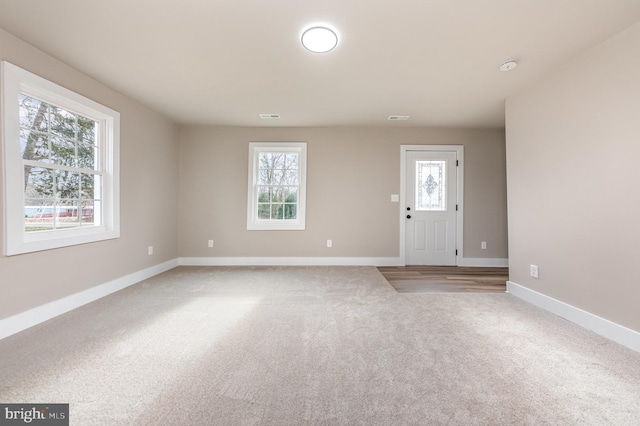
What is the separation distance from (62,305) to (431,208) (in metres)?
5.03

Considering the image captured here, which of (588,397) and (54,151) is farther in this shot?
(54,151)

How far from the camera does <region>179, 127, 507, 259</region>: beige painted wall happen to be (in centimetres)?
449

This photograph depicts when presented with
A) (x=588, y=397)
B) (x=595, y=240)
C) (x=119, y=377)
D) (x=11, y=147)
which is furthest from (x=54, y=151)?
(x=595, y=240)

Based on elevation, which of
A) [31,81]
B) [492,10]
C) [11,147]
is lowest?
[11,147]

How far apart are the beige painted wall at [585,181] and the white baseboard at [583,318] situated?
51mm

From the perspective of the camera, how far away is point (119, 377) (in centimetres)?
150

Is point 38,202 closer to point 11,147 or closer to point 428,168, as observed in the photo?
point 11,147

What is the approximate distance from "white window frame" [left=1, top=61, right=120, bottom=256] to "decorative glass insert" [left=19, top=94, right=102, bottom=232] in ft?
0.21

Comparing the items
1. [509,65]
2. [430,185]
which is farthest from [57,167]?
[430,185]

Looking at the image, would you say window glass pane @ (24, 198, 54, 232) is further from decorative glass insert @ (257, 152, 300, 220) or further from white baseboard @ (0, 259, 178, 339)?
decorative glass insert @ (257, 152, 300, 220)

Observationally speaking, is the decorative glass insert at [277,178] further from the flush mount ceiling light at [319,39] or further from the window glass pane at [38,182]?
the window glass pane at [38,182]

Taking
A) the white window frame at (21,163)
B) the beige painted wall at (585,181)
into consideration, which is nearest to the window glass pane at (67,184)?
the white window frame at (21,163)

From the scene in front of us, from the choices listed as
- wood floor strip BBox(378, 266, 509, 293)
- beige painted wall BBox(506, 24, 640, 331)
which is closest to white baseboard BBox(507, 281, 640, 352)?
beige painted wall BBox(506, 24, 640, 331)

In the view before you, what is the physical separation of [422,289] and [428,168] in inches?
90.9
